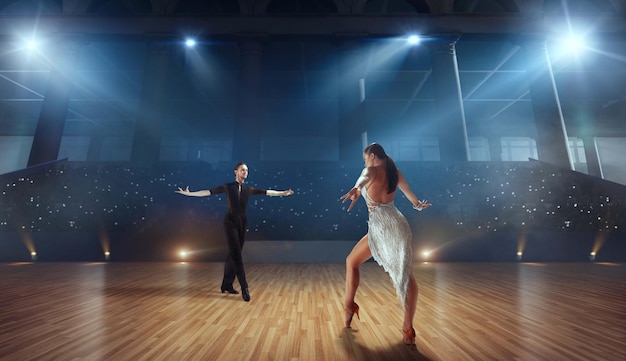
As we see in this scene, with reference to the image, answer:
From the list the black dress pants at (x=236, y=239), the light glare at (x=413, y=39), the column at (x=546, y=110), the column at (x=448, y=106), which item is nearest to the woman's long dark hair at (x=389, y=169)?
the black dress pants at (x=236, y=239)

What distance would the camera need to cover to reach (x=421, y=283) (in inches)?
194

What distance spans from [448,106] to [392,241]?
9.52 m

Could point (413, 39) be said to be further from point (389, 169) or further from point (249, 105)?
point (389, 169)

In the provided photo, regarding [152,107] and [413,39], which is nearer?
[152,107]

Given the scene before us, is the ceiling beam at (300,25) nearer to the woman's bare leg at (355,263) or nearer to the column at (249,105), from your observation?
the column at (249,105)

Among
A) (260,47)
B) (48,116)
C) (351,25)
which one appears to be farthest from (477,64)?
(48,116)

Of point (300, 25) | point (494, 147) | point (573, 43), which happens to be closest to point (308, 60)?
point (300, 25)

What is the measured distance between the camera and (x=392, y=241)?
7.17 feet

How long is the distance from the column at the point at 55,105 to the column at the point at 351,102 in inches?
401

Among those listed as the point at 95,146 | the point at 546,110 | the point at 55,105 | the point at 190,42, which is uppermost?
the point at 190,42

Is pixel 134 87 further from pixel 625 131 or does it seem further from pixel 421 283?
pixel 625 131

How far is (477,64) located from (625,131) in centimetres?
1641

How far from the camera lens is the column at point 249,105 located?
9633mm

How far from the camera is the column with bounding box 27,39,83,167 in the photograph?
9610 millimetres
